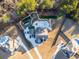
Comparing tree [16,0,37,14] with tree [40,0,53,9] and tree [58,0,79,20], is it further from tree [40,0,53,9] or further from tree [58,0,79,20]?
tree [58,0,79,20]

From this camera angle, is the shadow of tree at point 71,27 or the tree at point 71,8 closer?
the tree at point 71,8

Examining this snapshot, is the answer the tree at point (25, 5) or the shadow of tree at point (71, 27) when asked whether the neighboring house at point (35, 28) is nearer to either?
the tree at point (25, 5)

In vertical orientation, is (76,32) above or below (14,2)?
below

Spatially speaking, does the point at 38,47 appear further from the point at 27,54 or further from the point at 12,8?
the point at 12,8

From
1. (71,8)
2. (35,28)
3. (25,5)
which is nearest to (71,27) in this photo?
(71,8)

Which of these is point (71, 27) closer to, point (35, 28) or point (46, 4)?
point (46, 4)

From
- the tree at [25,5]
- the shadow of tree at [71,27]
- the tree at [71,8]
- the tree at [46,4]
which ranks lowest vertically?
the shadow of tree at [71,27]

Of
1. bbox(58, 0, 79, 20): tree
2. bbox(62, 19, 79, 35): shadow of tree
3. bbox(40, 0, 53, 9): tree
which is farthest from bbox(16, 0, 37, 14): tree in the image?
bbox(62, 19, 79, 35): shadow of tree

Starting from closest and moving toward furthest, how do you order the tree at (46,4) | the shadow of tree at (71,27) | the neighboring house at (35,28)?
the neighboring house at (35,28)
the tree at (46,4)
the shadow of tree at (71,27)

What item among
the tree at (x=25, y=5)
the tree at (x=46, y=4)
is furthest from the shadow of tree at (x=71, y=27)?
the tree at (x=25, y=5)

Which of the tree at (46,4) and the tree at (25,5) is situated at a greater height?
the tree at (25,5)

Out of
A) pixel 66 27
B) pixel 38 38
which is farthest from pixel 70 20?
pixel 38 38
